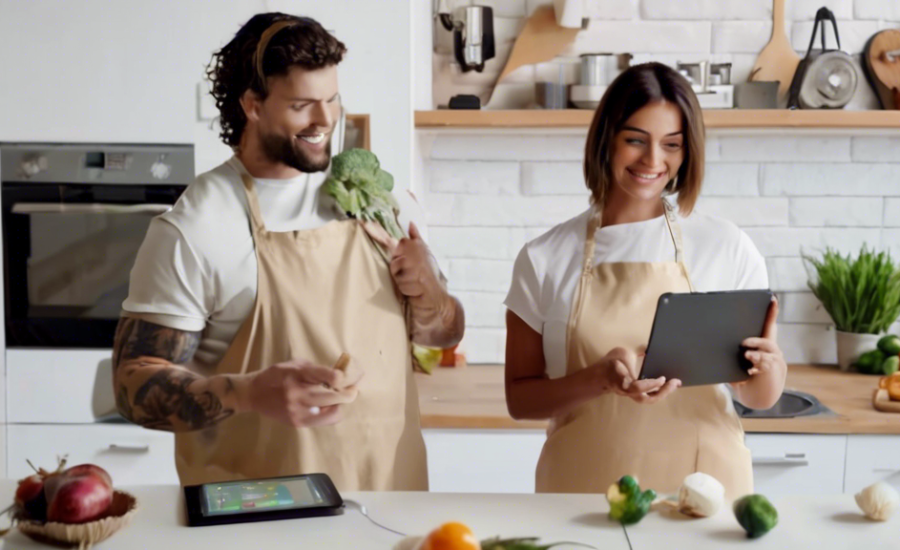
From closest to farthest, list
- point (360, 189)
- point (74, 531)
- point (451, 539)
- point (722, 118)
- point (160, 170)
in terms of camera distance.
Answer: point (451, 539)
point (74, 531)
point (360, 189)
point (160, 170)
point (722, 118)

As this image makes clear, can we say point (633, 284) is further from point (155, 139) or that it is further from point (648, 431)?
point (155, 139)

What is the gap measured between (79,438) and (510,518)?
160cm

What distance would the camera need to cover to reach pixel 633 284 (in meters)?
1.81

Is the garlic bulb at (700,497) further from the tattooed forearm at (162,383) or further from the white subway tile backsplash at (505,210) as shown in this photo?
the white subway tile backsplash at (505,210)

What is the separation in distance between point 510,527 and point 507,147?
1.84 metres

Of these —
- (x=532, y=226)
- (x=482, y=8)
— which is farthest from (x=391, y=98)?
(x=532, y=226)

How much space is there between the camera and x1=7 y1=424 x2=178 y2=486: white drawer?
2.58 metres

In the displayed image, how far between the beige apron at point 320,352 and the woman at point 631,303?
24cm

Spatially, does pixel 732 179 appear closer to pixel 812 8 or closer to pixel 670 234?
pixel 812 8

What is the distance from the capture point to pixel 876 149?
303 cm

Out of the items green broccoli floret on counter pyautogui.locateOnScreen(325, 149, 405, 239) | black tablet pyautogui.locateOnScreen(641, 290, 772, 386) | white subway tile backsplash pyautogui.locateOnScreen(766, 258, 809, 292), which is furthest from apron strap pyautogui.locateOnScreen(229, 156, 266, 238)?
white subway tile backsplash pyautogui.locateOnScreen(766, 258, 809, 292)

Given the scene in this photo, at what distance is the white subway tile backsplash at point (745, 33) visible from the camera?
296cm

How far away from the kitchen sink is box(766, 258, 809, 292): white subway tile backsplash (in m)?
0.53

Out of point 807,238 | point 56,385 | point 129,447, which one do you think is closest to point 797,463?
point 807,238
